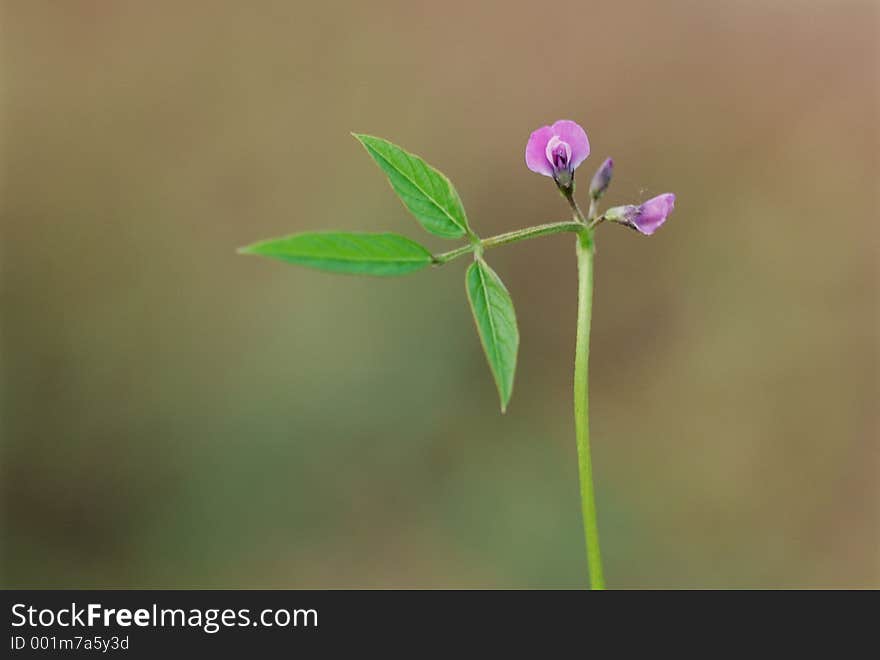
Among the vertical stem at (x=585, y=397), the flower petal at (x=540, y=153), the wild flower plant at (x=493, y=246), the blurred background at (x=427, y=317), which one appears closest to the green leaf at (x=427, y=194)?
the wild flower plant at (x=493, y=246)

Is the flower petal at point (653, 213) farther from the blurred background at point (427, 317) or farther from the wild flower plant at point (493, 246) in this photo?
the blurred background at point (427, 317)

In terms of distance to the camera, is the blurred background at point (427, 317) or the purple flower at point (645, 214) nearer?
the purple flower at point (645, 214)

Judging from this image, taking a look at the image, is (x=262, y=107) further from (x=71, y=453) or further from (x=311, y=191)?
(x=71, y=453)

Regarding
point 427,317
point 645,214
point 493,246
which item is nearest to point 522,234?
point 493,246

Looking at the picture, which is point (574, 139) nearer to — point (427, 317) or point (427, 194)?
point (427, 194)

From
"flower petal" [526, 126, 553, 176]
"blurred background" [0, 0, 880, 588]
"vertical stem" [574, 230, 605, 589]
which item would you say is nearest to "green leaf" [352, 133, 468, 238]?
"flower petal" [526, 126, 553, 176]

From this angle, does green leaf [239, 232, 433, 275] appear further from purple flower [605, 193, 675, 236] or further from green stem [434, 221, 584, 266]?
purple flower [605, 193, 675, 236]
